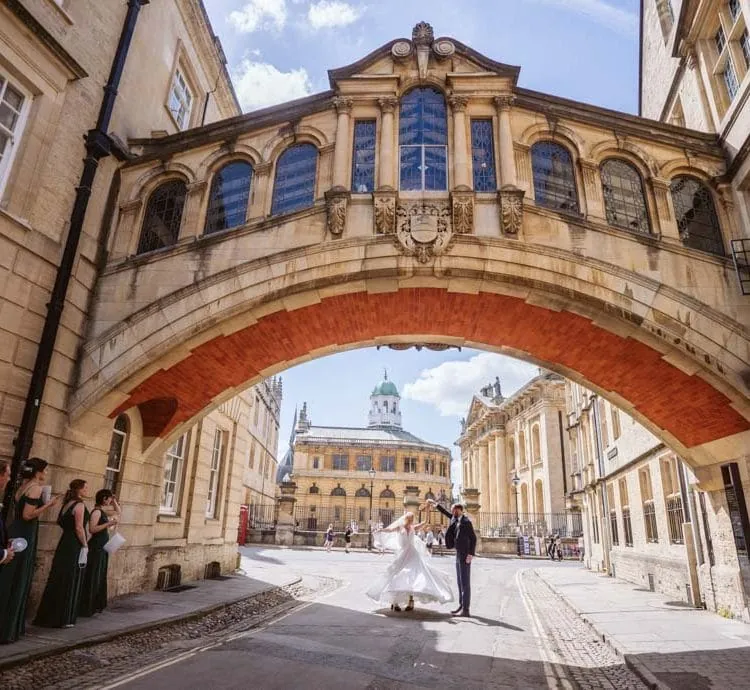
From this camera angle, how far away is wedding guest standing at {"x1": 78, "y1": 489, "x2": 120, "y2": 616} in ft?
25.4

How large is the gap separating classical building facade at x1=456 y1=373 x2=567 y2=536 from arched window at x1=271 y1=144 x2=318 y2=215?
103 ft

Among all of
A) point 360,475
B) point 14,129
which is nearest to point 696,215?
point 14,129

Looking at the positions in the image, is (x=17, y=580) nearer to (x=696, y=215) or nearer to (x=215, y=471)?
(x=215, y=471)

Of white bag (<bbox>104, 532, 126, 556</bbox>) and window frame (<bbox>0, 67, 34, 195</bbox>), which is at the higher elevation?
window frame (<bbox>0, 67, 34, 195</bbox>)

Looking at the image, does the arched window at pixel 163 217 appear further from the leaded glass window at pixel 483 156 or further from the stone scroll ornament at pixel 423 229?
the leaded glass window at pixel 483 156

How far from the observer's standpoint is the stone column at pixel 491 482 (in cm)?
5765

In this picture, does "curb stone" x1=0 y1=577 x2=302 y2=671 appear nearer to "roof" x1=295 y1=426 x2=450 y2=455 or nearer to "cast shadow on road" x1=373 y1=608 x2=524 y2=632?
"cast shadow on road" x1=373 y1=608 x2=524 y2=632

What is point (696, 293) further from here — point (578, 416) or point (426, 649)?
point (578, 416)

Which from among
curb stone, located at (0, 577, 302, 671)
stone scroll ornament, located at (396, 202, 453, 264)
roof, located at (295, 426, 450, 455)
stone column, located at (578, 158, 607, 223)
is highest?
roof, located at (295, 426, 450, 455)

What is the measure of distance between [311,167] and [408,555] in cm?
741

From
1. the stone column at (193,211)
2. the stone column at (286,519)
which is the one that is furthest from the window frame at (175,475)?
the stone column at (286,519)

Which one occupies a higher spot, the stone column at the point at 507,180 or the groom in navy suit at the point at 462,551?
the stone column at the point at 507,180

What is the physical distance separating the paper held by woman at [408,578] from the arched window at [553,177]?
6486 millimetres

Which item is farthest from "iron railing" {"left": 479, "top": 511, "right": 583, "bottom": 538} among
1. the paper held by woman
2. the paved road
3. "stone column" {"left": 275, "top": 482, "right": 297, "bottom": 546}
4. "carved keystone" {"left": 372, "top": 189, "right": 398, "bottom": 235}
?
"carved keystone" {"left": 372, "top": 189, "right": 398, "bottom": 235}
